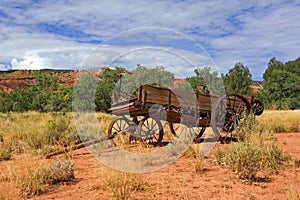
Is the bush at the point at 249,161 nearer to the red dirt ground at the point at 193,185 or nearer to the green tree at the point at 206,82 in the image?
the red dirt ground at the point at 193,185

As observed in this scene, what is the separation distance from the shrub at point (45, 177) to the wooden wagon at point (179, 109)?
311cm

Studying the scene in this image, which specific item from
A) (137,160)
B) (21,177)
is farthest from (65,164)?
(137,160)

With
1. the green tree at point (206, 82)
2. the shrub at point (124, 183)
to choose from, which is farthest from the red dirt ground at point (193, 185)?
the green tree at point (206, 82)

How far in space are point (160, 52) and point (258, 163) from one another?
12.4 ft

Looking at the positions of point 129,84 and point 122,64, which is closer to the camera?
point 122,64

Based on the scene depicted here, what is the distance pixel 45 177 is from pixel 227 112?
6678 mm

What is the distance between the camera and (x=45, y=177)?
18.9 ft

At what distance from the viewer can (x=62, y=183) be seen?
5828 mm

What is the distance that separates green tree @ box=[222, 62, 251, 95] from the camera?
3889cm

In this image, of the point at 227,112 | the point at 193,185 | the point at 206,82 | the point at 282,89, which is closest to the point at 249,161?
the point at 193,185

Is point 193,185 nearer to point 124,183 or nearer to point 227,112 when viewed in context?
point 124,183

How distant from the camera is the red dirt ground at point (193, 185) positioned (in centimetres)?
483

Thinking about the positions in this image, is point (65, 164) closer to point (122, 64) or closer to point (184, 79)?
point (122, 64)

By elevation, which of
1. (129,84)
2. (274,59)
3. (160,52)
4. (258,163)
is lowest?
(258,163)
